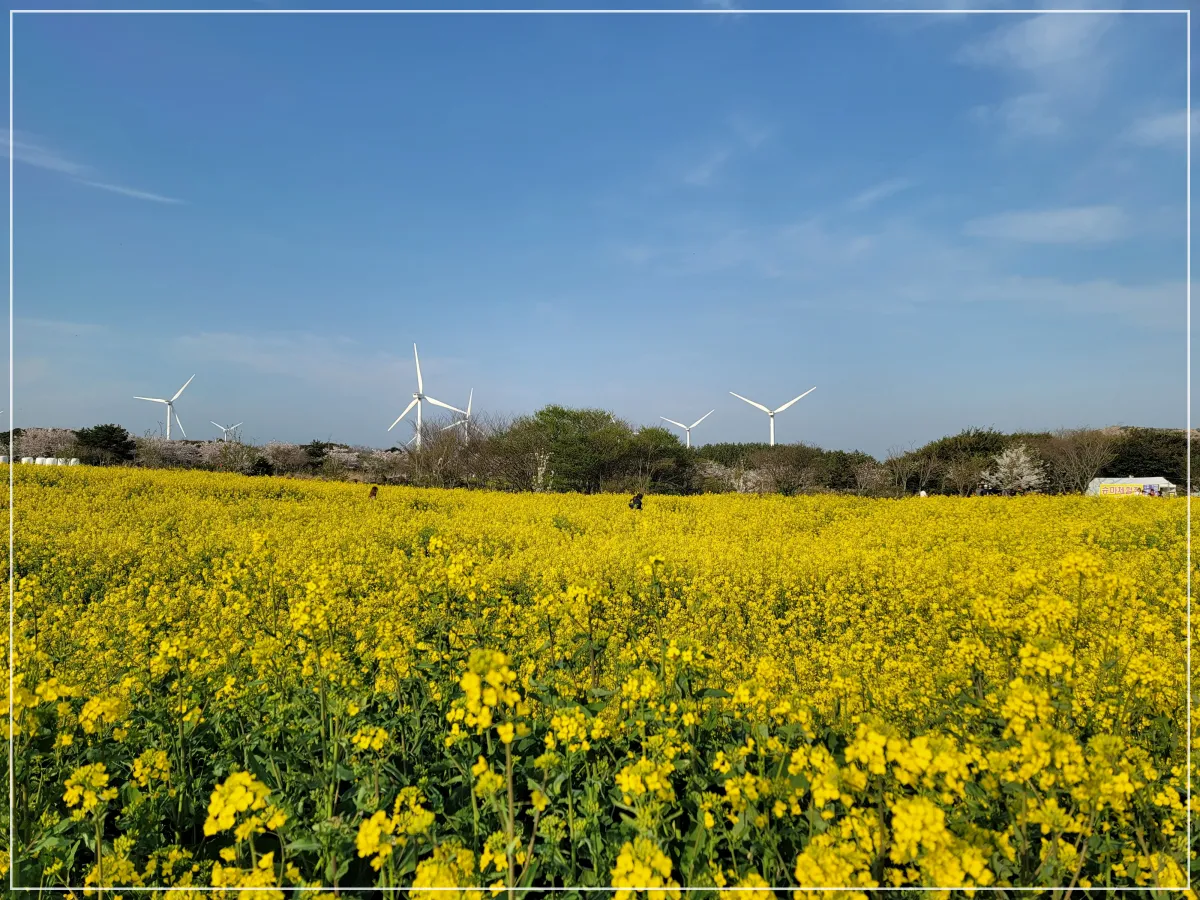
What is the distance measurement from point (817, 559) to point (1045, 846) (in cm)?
721

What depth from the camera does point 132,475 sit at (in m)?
20.8

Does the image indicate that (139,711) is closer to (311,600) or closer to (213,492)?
(311,600)

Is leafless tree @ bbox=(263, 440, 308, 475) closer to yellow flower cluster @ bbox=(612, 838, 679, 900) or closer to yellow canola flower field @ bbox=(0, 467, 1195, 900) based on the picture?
yellow canola flower field @ bbox=(0, 467, 1195, 900)

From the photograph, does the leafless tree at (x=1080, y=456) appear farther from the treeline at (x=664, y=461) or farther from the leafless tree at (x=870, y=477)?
the leafless tree at (x=870, y=477)

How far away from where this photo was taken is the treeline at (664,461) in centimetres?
3109

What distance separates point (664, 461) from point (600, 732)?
30236mm

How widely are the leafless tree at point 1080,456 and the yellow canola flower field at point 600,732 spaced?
93.0 ft

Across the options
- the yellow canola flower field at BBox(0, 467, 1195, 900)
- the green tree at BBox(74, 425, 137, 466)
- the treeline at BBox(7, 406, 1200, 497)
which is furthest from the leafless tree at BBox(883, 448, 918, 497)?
the green tree at BBox(74, 425, 137, 466)

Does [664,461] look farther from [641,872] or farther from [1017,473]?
[641,872]

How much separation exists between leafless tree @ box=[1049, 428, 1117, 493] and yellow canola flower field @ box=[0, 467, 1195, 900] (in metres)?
28.3

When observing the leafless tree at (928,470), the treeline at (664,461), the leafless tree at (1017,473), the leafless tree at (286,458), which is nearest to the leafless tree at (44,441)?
the treeline at (664,461)

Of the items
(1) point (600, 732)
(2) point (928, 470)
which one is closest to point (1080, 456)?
(2) point (928, 470)

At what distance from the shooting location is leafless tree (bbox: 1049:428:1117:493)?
102ft

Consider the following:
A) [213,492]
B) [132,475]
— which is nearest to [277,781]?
[213,492]
